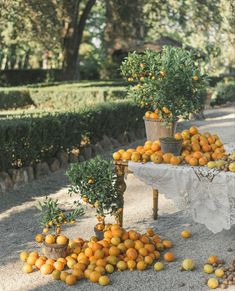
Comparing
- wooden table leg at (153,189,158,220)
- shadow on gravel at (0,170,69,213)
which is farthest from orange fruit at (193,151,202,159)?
shadow on gravel at (0,170,69,213)

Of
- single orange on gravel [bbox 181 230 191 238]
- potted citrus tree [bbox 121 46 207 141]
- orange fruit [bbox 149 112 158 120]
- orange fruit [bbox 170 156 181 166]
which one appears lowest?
single orange on gravel [bbox 181 230 191 238]

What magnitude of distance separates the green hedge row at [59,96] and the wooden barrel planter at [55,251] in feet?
34.6

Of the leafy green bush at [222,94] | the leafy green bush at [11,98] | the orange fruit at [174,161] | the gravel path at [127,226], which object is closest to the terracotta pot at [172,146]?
the orange fruit at [174,161]

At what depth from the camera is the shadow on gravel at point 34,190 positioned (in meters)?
7.47

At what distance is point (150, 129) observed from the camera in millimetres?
5852

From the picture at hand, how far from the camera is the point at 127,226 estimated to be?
20.5 feet

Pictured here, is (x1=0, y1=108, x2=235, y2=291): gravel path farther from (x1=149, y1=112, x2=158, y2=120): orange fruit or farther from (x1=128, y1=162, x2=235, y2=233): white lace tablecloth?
(x1=149, y1=112, x2=158, y2=120): orange fruit

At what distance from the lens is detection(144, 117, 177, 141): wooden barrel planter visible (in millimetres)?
5656

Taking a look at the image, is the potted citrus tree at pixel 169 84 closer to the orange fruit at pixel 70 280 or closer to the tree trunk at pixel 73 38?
the orange fruit at pixel 70 280

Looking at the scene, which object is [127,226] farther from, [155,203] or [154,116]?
[154,116]

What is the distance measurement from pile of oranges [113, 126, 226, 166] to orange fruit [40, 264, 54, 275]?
52.8 inches

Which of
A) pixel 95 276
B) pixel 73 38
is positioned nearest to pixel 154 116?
pixel 95 276

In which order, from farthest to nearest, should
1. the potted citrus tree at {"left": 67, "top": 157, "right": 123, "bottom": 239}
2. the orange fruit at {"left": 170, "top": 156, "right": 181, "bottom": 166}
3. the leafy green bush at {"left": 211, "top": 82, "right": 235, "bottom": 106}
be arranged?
the leafy green bush at {"left": 211, "top": 82, "right": 235, "bottom": 106}
the potted citrus tree at {"left": 67, "top": 157, "right": 123, "bottom": 239}
the orange fruit at {"left": 170, "top": 156, "right": 181, "bottom": 166}

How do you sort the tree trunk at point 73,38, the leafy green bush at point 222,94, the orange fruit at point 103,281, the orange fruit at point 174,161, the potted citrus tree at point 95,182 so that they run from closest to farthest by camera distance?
the orange fruit at point 103,281 → the orange fruit at point 174,161 → the potted citrus tree at point 95,182 → the tree trunk at point 73,38 → the leafy green bush at point 222,94
